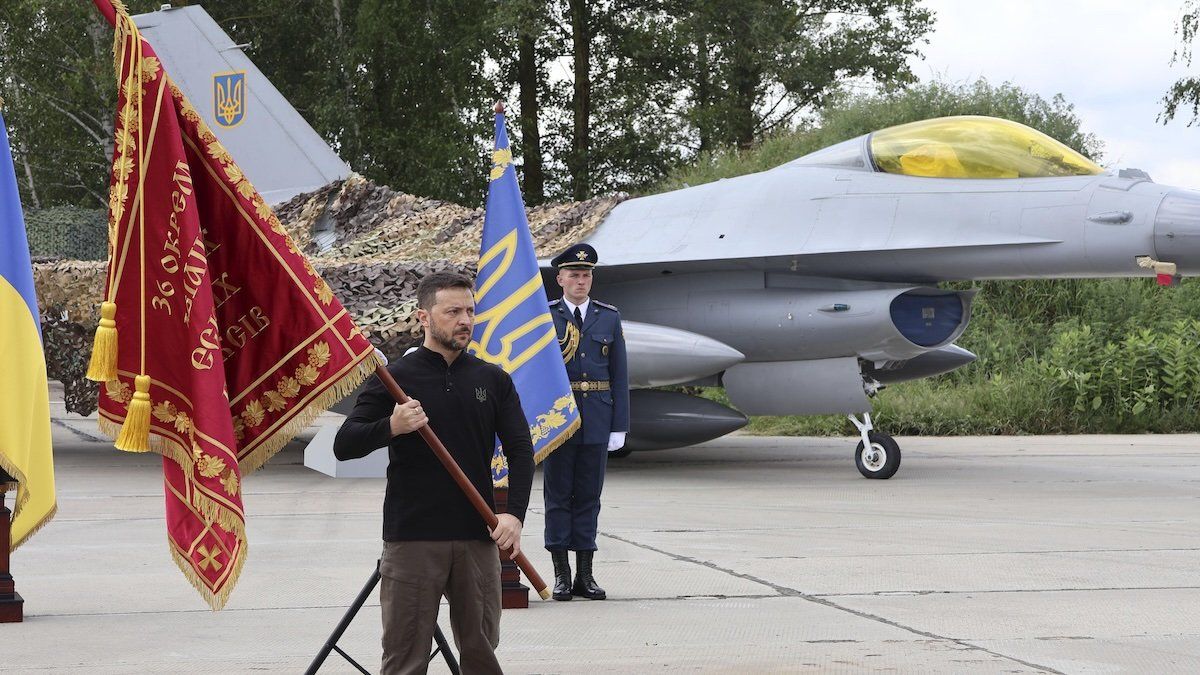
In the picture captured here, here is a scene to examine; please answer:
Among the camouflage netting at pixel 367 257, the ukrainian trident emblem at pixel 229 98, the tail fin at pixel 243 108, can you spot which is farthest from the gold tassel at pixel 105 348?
the ukrainian trident emblem at pixel 229 98

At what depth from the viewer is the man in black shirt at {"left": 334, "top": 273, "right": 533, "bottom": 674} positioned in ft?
11.3

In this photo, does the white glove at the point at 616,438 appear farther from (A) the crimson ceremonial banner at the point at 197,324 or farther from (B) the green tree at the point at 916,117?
(B) the green tree at the point at 916,117

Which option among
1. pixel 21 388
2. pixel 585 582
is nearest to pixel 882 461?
pixel 585 582

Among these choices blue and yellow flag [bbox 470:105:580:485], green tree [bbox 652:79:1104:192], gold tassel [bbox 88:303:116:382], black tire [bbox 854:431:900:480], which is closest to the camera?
gold tassel [bbox 88:303:116:382]

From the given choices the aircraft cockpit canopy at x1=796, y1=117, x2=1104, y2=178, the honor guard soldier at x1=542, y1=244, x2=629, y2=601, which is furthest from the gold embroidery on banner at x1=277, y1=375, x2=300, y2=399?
the aircraft cockpit canopy at x1=796, y1=117, x2=1104, y2=178

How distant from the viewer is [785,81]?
30.0 m

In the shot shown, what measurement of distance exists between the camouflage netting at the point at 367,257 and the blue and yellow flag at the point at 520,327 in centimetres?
526

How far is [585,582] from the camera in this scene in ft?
19.0

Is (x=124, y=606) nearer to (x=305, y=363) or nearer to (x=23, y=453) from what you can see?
(x=23, y=453)

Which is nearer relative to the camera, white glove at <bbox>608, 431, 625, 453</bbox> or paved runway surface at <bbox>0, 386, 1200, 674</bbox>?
paved runway surface at <bbox>0, 386, 1200, 674</bbox>

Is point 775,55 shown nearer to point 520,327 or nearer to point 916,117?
point 916,117

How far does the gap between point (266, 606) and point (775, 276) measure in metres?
6.69

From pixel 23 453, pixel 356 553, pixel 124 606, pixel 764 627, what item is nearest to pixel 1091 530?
pixel 764 627

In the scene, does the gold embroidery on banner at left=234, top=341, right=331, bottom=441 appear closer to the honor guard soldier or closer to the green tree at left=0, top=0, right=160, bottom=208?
the honor guard soldier
